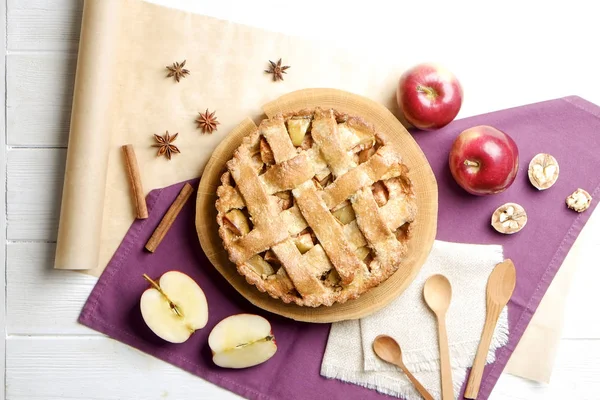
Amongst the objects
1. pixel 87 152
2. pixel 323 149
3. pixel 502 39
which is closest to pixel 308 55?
pixel 323 149

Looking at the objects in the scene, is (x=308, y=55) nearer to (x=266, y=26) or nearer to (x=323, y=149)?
(x=266, y=26)

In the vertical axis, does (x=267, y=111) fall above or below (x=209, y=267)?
above

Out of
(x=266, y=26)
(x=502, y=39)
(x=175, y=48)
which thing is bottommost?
(x=175, y=48)

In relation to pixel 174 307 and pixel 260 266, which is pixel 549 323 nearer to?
pixel 260 266

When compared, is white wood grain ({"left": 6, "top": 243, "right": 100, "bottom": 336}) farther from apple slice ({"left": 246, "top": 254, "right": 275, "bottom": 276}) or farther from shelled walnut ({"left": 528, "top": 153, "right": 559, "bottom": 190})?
shelled walnut ({"left": 528, "top": 153, "right": 559, "bottom": 190})

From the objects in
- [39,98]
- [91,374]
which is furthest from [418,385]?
[39,98]
